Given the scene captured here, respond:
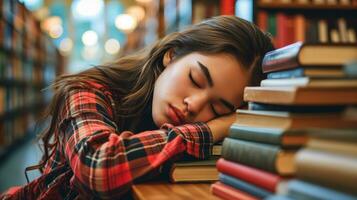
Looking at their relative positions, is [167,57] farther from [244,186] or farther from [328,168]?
[328,168]

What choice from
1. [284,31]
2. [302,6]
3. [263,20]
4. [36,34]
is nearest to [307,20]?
[302,6]

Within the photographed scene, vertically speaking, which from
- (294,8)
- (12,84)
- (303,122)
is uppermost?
(294,8)

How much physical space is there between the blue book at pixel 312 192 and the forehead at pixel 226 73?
2.39ft

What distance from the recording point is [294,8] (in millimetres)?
3443

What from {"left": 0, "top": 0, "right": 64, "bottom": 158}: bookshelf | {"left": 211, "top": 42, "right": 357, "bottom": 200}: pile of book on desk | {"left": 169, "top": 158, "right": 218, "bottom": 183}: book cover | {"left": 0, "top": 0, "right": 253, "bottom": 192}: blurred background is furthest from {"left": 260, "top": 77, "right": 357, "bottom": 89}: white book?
{"left": 0, "top": 0, "right": 64, "bottom": 158}: bookshelf

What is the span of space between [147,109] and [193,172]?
44 centimetres

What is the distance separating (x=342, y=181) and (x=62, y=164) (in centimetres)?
100

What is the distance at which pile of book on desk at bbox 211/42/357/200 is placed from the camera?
0.48m

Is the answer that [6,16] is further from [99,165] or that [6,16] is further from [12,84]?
[99,165]

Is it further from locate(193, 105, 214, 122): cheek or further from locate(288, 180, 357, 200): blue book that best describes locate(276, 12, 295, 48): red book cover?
locate(288, 180, 357, 200): blue book

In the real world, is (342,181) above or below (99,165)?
above

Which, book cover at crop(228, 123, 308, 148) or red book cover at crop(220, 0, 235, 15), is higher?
red book cover at crop(220, 0, 235, 15)

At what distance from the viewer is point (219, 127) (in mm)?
1233

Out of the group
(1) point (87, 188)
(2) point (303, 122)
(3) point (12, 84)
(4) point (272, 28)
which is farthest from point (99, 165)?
(3) point (12, 84)
